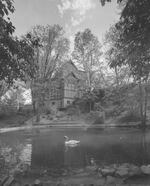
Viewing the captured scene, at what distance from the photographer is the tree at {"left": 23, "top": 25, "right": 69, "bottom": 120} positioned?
30969 millimetres

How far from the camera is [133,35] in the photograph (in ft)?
15.6

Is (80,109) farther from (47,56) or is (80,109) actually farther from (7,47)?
(7,47)

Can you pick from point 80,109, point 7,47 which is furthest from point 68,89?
point 7,47

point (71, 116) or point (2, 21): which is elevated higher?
point (2, 21)

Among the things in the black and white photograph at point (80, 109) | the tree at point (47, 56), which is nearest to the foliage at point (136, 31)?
the black and white photograph at point (80, 109)

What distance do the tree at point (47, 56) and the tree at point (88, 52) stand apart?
17.0 ft

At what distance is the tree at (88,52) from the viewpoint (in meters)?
36.8

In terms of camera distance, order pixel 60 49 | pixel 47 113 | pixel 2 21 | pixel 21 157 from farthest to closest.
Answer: pixel 47 113 < pixel 60 49 < pixel 21 157 < pixel 2 21

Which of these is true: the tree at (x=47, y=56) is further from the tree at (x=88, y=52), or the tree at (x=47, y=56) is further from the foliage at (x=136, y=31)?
the foliage at (x=136, y=31)

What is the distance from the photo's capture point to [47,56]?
32906 mm

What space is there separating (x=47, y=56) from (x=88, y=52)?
8.94m

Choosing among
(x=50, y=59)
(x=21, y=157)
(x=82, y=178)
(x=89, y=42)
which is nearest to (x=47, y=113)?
(x=50, y=59)

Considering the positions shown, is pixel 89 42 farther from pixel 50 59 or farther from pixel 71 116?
pixel 71 116

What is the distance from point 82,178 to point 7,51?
4214mm
